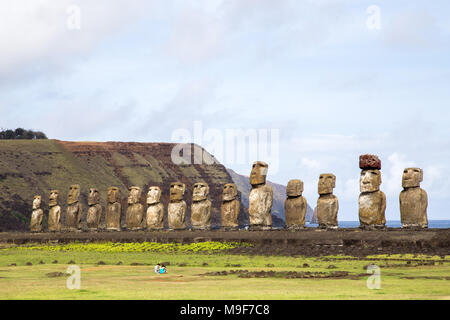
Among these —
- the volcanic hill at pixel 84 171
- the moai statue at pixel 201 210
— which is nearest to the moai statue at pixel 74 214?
the moai statue at pixel 201 210

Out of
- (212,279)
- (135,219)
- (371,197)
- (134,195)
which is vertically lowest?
(212,279)

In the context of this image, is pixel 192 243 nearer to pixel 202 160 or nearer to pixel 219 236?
pixel 219 236

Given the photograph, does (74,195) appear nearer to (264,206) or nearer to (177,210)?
(177,210)

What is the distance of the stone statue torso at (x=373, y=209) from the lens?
99.2 feet

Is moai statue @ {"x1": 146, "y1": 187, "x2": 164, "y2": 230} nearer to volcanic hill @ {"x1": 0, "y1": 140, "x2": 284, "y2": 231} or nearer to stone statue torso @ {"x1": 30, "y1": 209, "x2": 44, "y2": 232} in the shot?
stone statue torso @ {"x1": 30, "y1": 209, "x2": 44, "y2": 232}

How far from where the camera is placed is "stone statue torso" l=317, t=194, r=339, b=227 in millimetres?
31672

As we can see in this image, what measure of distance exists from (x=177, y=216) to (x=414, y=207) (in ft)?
39.7

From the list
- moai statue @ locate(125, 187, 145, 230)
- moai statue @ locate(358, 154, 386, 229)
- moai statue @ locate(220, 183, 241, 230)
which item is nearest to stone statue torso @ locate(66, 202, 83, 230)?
moai statue @ locate(125, 187, 145, 230)

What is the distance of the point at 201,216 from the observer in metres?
36.3

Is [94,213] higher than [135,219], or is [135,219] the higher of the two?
[94,213]

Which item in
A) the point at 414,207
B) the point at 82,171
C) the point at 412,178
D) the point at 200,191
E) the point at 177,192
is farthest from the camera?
the point at 82,171

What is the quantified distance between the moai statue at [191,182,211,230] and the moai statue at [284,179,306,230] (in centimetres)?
473

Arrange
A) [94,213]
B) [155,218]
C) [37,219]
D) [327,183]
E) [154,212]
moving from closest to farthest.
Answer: [327,183]
[155,218]
[154,212]
[94,213]
[37,219]

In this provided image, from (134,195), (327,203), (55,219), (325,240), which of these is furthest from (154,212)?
(325,240)
